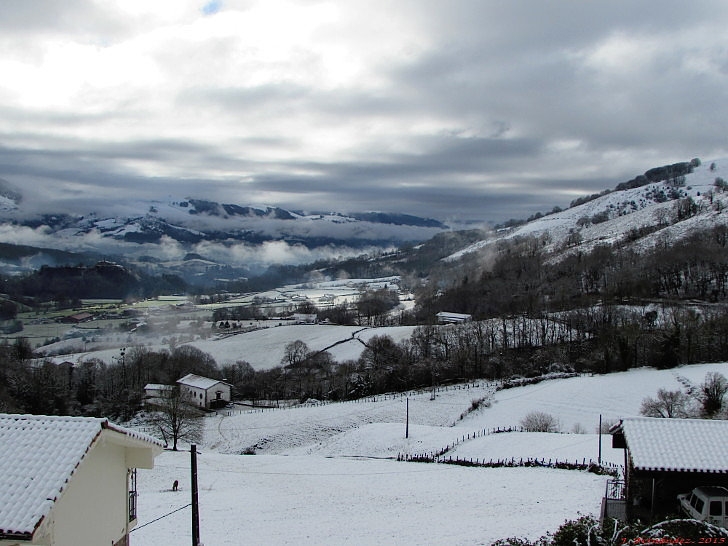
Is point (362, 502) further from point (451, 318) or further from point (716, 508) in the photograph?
point (451, 318)

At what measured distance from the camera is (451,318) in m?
105

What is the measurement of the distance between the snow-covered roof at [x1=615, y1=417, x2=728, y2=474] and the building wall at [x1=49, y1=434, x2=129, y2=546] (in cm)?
1135

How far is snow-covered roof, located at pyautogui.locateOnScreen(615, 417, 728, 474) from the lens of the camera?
45.4 ft

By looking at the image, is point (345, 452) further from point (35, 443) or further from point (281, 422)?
point (35, 443)

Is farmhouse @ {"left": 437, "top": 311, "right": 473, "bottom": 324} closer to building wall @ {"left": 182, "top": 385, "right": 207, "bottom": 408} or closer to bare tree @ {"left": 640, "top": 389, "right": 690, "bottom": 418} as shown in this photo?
building wall @ {"left": 182, "top": 385, "right": 207, "bottom": 408}

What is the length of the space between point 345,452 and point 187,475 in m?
12.0

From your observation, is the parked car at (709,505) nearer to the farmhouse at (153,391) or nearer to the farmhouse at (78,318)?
the farmhouse at (153,391)

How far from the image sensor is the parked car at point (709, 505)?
43.1 ft

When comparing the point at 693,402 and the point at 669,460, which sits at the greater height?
the point at 669,460

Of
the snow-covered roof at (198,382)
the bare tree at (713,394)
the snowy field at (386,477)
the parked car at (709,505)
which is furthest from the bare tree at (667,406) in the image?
the snow-covered roof at (198,382)

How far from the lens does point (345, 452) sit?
3912 centimetres

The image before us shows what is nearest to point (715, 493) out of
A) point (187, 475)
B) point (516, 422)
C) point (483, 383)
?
point (187, 475)

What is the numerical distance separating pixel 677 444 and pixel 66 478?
1347 cm

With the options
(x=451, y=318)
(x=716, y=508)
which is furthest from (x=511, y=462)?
(x=451, y=318)
